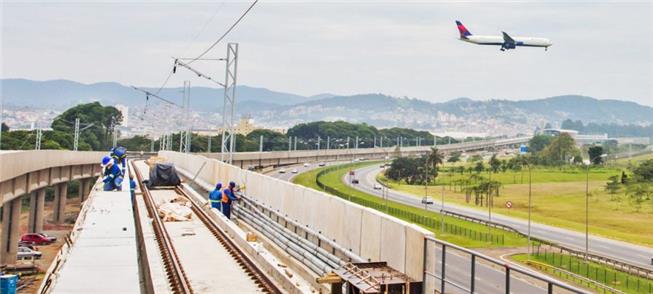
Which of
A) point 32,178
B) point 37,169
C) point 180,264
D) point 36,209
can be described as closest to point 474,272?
point 180,264

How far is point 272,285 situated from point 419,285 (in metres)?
5.30

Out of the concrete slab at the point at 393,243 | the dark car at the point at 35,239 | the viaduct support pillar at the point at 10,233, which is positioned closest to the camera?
the concrete slab at the point at 393,243

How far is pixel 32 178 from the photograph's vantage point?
48.7 meters

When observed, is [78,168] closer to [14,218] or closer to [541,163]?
[14,218]

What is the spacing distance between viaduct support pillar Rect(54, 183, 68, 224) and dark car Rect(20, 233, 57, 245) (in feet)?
32.5

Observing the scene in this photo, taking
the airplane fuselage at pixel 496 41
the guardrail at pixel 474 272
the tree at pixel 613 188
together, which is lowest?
the tree at pixel 613 188

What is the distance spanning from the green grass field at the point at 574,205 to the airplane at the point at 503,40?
23458 mm

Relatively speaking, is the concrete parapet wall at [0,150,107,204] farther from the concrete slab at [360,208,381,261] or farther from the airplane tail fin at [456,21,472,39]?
the airplane tail fin at [456,21,472,39]

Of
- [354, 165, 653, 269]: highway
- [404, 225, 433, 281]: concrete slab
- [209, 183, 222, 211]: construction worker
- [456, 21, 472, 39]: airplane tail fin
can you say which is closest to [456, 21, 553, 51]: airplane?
[456, 21, 472, 39]: airplane tail fin

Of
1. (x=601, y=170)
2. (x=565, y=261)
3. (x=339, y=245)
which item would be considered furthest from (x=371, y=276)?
(x=601, y=170)

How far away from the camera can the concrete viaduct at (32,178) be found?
124ft

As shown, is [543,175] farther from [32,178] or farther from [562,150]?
[32,178]

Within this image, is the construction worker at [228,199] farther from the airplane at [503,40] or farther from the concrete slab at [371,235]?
the airplane at [503,40]

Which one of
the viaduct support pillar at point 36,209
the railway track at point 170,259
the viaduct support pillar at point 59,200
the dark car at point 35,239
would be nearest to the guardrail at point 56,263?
the railway track at point 170,259
